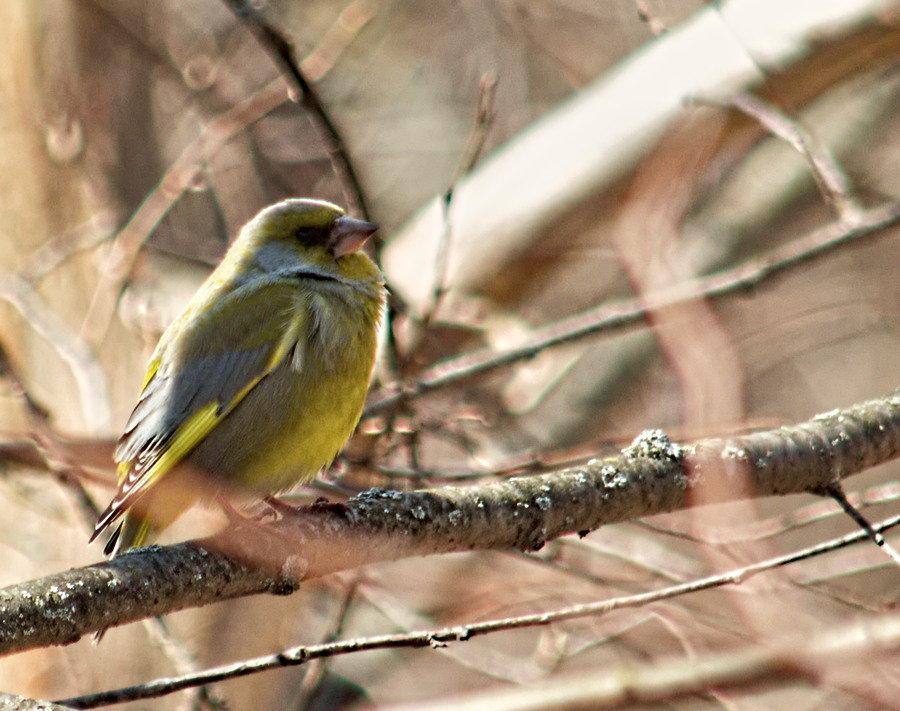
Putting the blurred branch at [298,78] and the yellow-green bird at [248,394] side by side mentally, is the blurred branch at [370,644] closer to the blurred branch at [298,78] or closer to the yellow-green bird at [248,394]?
the yellow-green bird at [248,394]

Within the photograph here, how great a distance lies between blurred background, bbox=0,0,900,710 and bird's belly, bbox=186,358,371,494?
17.2 inches

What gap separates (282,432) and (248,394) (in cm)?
23

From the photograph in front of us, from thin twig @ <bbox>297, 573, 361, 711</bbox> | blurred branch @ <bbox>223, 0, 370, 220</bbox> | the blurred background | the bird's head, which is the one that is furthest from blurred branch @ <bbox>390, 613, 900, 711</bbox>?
blurred branch @ <bbox>223, 0, 370, 220</bbox>

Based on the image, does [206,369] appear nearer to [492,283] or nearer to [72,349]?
[72,349]

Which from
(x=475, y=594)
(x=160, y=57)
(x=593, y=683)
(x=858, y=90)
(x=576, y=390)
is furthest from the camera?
(x=160, y=57)

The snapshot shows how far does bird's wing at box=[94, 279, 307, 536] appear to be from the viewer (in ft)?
12.9

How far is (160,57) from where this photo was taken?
31.3 feet

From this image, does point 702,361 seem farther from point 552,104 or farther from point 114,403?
point 552,104

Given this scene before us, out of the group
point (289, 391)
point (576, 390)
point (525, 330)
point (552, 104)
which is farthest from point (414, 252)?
point (552, 104)

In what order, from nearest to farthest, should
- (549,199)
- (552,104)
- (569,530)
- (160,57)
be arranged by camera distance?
(569,530) → (549,199) → (160,57) → (552,104)

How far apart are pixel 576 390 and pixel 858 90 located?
99.1 inches

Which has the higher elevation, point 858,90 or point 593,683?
point 858,90

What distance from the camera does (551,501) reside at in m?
3.31

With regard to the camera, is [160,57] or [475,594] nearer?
[475,594]
